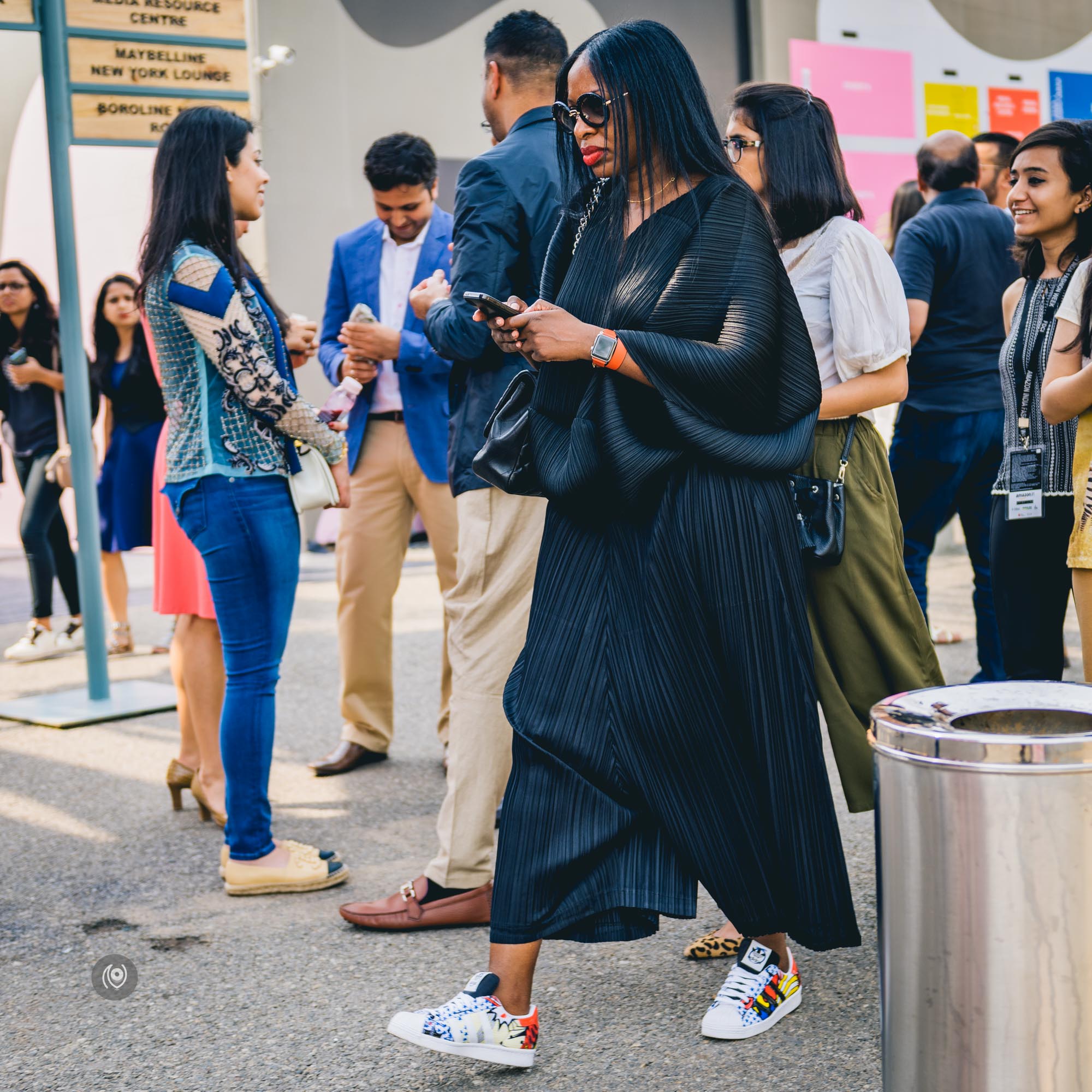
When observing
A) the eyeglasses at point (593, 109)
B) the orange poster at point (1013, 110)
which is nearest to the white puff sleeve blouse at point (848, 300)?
the eyeglasses at point (593, 109)

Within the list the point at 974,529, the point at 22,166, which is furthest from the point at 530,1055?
the point at 22,166

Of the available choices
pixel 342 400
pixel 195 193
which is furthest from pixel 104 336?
pixel 195 193

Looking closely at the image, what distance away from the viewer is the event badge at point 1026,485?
3.32 meters

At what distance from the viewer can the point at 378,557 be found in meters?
4.76

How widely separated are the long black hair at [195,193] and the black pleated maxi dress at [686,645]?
4.45 ft

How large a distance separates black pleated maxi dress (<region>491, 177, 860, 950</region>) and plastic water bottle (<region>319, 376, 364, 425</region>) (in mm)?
1559

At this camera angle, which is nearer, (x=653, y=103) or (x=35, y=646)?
(x=653, y=103)

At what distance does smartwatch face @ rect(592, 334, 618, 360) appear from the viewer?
7.81 feet

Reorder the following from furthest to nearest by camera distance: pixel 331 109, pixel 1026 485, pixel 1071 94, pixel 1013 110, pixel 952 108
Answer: pixel 1071 94
pixel 1013 110
pixel 952 108
pixel 331 109
pixel 1026 485

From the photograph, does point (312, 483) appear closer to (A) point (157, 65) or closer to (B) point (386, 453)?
(B) point (386, 453)

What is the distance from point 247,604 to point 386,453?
1.30 metres

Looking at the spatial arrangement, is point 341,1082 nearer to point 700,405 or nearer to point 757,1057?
point 757,1057

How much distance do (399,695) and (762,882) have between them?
3596 millimetres

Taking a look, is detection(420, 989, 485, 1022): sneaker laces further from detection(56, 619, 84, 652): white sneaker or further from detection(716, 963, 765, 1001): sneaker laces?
detection(56, 619, 84, 652): white sneaker
